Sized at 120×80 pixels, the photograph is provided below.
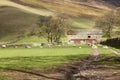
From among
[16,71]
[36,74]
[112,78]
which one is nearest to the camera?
[112,78]

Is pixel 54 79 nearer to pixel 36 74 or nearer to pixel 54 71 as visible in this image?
pixel 36 74

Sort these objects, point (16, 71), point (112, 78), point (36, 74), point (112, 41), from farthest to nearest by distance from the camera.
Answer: point (112, 41) → point (16, 71) → point (36, 74) → point (112, 78)

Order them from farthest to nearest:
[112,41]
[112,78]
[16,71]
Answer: [112,41], [16,71], [112,78]

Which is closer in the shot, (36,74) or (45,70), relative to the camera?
(36,74)

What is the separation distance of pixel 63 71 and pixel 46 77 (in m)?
7.67

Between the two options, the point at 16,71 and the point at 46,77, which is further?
the point at 16,71

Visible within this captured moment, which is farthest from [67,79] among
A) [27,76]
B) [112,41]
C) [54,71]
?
[112,41]

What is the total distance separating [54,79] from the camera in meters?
44.4

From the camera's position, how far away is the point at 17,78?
43.5 meters

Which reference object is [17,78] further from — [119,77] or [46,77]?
[119,77]

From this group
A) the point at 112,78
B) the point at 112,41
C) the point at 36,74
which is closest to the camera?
the point at 112,78

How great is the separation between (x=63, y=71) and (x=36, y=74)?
253 inches

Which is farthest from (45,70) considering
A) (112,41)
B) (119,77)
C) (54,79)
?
(112,41)

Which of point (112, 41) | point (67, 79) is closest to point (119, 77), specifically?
point (67, 79)
